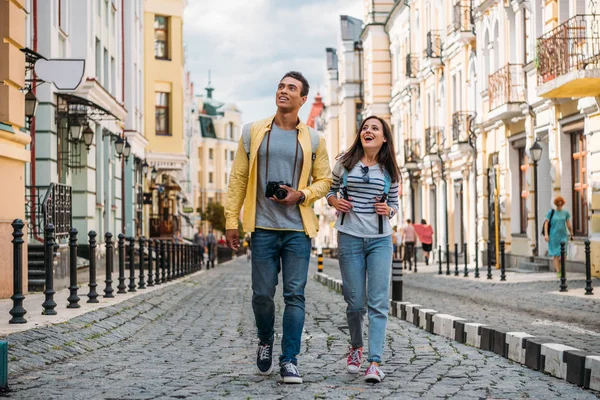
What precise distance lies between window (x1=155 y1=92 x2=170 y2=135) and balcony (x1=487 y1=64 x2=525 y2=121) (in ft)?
68.8

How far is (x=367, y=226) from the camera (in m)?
7.05

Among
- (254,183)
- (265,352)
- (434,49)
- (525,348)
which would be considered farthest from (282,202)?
(434,49)

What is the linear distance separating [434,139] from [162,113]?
42.4ft

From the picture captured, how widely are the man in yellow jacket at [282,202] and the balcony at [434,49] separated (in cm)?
3400

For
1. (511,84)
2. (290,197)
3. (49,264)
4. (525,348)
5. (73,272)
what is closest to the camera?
(290,197)

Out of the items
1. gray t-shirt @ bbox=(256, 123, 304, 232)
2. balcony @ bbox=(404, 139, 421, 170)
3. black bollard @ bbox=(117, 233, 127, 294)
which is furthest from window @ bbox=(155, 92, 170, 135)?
gray t-shirt @ bbox=(256, 123, 304, 232)

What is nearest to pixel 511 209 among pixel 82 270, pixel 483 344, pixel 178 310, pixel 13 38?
pixel 82 270

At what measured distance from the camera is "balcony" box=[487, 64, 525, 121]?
88.9ft

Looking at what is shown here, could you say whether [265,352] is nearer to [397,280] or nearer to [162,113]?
[397,280]

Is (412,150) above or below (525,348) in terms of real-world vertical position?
above

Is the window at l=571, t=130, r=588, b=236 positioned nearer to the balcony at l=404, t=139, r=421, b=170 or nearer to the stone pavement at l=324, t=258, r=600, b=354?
the stone pavement at l=324, t=258, r=600, b=354

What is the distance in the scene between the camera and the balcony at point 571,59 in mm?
20422

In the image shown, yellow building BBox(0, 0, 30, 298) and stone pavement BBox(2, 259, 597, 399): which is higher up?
yellow building BBox(0, 0, 30, 298)

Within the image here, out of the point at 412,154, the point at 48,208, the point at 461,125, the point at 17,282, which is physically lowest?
the point at 17,282
